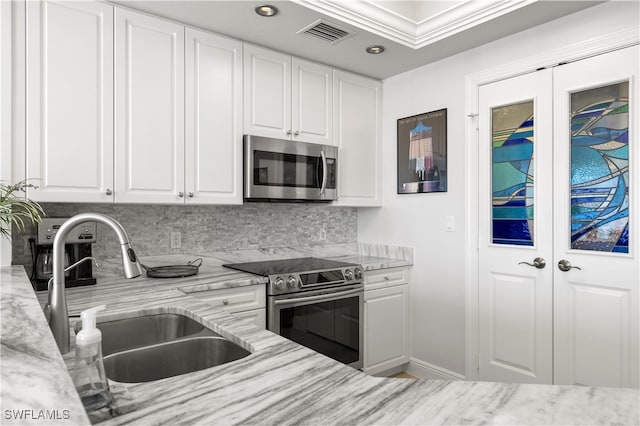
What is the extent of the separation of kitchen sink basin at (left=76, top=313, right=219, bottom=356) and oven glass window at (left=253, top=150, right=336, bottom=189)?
49.0 inches

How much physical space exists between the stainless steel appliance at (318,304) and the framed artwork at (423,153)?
33.9 inches

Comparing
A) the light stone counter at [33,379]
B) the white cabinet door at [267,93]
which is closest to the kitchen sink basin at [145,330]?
the light stone counter at [33,379]

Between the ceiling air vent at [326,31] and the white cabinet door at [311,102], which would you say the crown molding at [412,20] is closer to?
the ceiling air vent at [326,31]

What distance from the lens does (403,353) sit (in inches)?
126

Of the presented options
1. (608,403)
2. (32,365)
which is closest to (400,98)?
(608,403)

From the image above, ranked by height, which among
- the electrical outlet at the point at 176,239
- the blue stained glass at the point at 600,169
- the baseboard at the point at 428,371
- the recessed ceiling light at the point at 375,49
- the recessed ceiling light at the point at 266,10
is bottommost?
the baseboard at the point at 428,371

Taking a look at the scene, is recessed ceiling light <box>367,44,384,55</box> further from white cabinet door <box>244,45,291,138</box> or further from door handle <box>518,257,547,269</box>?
door handle <box>518,257,547,269</box>

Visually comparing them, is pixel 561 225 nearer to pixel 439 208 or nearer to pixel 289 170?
pixel 439 208

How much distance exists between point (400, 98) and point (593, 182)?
1.60 metres

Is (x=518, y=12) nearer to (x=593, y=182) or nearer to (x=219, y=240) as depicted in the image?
A: (x=593, y=182)

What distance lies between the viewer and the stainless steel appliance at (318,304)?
2477 mm

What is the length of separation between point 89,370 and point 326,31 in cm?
236

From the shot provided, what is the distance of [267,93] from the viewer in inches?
111

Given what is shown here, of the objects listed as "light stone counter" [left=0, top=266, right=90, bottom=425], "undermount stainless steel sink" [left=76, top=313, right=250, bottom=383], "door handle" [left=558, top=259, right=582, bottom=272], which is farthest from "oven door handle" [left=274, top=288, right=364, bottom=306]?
"light stone counter" [left=0, top=266, right=90, bottom=425]
